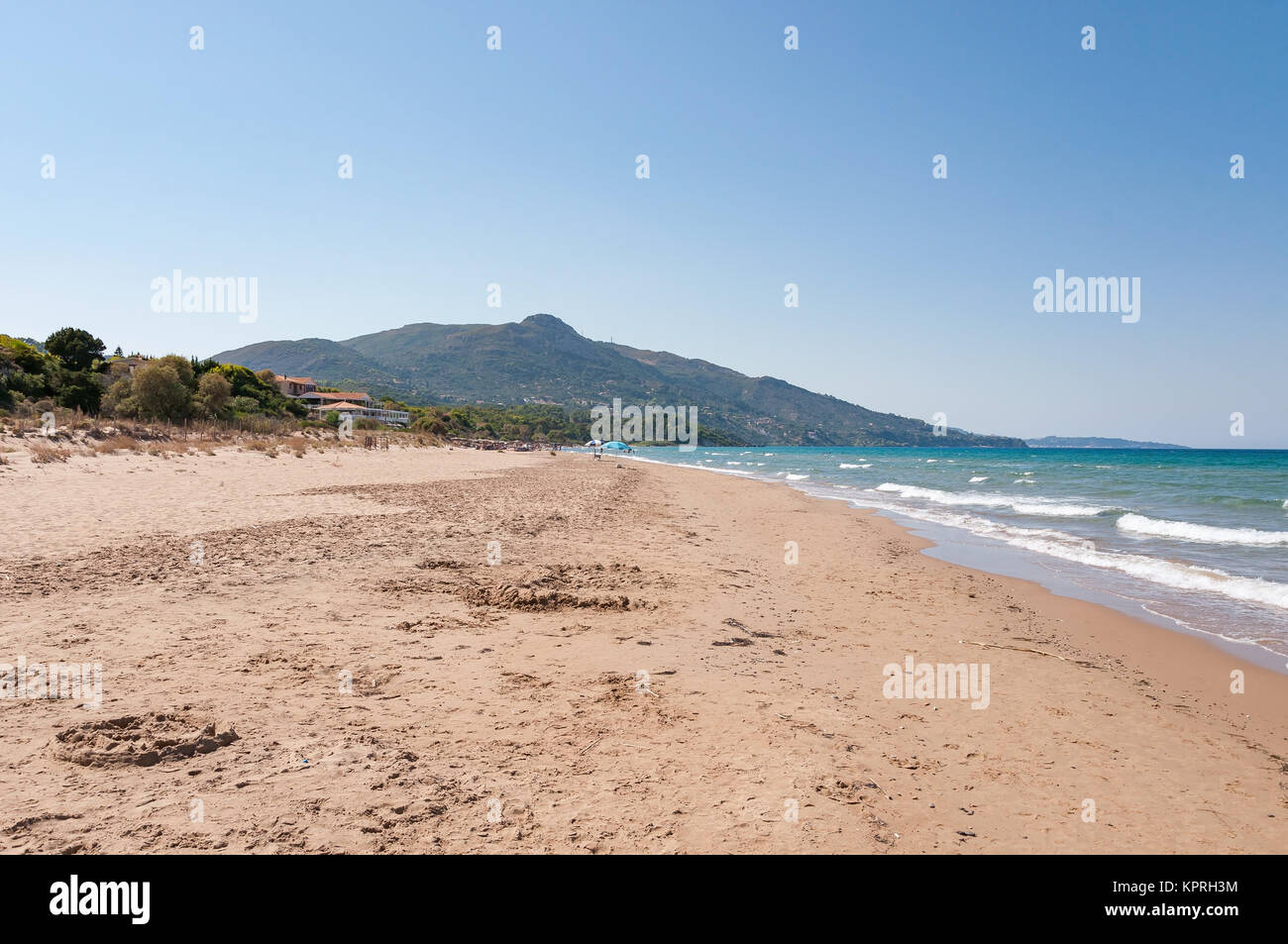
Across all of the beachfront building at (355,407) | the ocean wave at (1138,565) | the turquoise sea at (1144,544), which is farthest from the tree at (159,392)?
the beachfront building at (355,407)

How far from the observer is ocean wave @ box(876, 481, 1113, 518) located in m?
23.0

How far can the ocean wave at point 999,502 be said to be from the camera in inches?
907

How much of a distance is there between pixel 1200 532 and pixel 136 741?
74.4 feet

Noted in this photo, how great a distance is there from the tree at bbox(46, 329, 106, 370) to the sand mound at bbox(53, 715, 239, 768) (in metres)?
57.9

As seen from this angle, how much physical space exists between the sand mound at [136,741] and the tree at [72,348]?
5787 centimetres

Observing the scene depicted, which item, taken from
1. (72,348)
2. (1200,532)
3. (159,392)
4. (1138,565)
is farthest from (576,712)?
(72,348)

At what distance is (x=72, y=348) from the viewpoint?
47562 mm

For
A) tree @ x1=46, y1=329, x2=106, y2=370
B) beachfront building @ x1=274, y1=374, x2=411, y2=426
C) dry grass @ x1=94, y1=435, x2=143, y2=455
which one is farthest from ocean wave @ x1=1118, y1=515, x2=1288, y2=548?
beachfront building @ x1=274, y1=374, x2=411, y2=426

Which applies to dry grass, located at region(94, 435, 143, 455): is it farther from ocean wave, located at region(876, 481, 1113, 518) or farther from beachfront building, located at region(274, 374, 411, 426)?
beachfront building, located at region(274, 374, 411, 426)

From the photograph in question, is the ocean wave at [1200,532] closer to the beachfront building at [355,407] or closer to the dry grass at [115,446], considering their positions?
the dry grass at [115,446]

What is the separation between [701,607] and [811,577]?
11.6 feet

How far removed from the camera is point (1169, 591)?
35.7ft

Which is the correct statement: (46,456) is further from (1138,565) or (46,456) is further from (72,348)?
(72,348)
